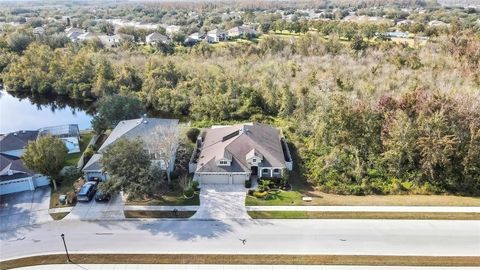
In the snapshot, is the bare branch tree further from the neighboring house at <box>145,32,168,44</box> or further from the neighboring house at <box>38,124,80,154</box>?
the neighboring house at <box>145,32,168,44</box>

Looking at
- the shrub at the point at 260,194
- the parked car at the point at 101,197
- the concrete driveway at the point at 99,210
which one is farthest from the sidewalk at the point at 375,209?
the parked car at the point at 101,197

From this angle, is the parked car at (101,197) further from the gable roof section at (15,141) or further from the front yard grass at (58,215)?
the gable roof section at (15,141)

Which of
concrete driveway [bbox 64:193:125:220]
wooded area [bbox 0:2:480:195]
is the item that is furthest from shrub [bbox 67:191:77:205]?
wooded area [bbox 0:2:480:195]

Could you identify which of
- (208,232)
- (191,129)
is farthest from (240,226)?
(191,129)

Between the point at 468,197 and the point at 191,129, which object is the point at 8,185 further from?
the point at 468,197

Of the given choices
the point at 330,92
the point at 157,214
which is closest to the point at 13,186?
→ the point at 157,214

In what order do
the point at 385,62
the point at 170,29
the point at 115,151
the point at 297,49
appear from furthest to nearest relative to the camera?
the point at 170,29, the point at 297,49, the point at 385,62, the point at 115,151

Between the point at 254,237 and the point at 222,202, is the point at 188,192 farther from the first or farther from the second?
the point at 254,237
